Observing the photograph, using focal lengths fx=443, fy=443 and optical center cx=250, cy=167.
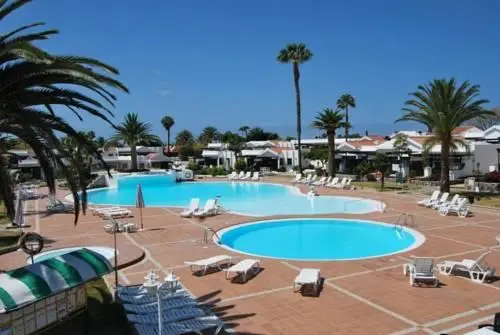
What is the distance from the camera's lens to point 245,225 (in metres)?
19.5

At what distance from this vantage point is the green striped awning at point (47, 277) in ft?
20.8

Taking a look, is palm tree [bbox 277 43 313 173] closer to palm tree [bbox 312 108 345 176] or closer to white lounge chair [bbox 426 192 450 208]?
palm tree [bbox 312 108 345 176]

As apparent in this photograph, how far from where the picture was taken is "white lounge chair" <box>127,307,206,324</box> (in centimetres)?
791

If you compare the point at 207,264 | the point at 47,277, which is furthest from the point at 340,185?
the point at 47,277

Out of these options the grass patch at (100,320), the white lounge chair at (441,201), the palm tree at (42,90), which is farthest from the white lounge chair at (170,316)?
the white lounge chair at (441,201)

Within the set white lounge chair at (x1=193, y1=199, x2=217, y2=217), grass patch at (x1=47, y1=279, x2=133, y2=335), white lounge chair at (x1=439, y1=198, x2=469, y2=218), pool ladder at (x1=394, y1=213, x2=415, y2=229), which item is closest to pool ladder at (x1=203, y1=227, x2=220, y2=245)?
white lounge chair at (x1=193, y1=199, x2=217, y2=217)

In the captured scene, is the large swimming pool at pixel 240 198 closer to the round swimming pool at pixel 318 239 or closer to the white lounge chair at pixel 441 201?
the white lounge chair at pixel 441 201

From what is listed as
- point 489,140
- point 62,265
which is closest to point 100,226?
point 62,265

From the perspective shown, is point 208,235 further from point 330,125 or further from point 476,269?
point 330,125

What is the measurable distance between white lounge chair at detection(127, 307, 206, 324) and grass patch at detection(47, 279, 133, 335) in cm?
38

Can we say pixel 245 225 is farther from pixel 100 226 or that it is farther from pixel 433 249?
pixel 433 249

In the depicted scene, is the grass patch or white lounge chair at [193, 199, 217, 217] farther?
white lounge chair at [193, 199, 217, 217]

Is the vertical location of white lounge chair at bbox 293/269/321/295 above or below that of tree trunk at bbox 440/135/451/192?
below

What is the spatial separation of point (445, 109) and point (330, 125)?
50.2ft
